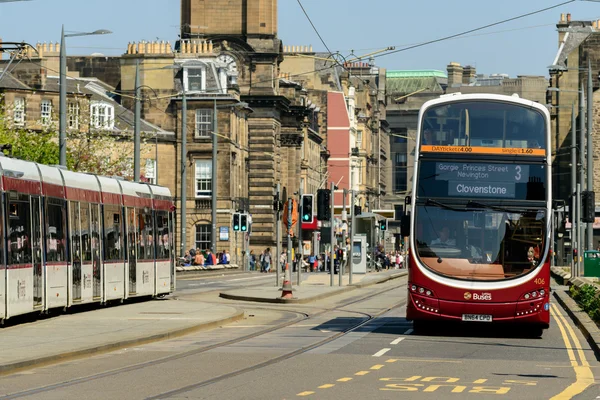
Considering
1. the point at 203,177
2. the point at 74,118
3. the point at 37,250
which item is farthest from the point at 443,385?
the point at 203,177

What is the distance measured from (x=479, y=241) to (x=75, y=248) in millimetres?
9024

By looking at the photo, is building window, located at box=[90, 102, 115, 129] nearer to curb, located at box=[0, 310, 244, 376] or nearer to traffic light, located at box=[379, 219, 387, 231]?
traffic light, located at box=[379, 219, 387, 231]

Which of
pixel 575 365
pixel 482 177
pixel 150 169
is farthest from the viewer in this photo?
pixel 150 169

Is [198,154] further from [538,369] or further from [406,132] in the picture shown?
[406,132]

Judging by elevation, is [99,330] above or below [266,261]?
above

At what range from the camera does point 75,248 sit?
2792 cm

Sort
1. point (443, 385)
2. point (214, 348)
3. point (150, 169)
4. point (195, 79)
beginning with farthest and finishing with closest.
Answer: point (195, 79) → point (150, 169) → point (214, 348) → point (443, 385)

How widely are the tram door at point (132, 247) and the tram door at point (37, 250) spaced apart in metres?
6.65

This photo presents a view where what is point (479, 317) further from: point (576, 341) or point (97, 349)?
point (97, 349)

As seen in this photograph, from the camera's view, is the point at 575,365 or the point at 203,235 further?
the point at 203,235

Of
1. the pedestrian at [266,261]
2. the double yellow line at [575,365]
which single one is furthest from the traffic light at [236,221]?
the double yellow line at [575,365]

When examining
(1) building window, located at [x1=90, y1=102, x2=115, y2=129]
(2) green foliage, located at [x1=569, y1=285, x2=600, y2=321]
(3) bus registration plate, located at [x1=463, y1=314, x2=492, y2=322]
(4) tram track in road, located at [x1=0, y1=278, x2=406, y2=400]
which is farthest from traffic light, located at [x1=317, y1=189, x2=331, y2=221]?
(1) building window, located at [x1=90, y1=102, x2=115, y2=129]

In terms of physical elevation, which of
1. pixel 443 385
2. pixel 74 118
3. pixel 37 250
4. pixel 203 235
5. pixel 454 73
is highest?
pixel 454 73

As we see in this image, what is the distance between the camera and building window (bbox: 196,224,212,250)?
8275cm
